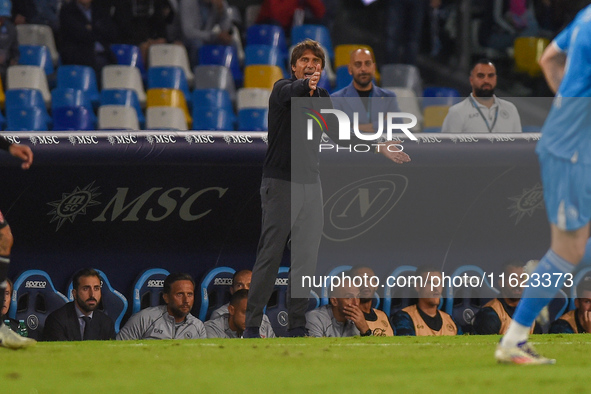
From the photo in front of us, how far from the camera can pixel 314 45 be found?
17.7ft

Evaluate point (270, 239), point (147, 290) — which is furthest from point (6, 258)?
point (147, 290)

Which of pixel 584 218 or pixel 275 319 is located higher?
pixel 584 218

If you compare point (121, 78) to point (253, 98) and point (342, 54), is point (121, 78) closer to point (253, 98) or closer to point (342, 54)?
point (253, 98)

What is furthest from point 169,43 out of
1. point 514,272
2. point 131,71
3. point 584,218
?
point 584,218

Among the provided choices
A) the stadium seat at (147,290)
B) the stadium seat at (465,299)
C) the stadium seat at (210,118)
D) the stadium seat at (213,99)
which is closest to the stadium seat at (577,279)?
the stadium seat at (465,299)

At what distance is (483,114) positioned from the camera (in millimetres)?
7000

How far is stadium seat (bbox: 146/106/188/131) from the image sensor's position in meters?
8.95

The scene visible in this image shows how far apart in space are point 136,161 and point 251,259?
116cm

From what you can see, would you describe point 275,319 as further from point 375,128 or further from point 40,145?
point 40,145

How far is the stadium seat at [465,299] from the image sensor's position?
6840 millimetres

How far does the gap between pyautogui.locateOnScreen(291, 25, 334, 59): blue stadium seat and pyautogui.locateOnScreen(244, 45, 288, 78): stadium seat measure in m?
0.39

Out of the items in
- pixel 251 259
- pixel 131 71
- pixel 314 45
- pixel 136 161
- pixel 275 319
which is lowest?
pixel 275 319

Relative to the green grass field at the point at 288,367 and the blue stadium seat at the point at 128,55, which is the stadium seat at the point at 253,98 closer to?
the blue stadium seat at the point at 128,55

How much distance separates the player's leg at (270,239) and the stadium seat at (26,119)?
13.1 feet
